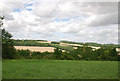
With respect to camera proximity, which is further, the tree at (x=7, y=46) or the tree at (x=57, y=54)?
the tree at (x=57, y=54)

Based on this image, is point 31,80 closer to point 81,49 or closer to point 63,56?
point 63,56

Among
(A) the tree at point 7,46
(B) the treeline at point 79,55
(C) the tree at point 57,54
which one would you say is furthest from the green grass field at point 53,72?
(C) the tree at point 57,54

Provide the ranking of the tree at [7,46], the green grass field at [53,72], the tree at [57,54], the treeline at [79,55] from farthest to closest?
the tree at [57,54] → the treeline at [79,55] → the tree at [7,46] → the green grass field at [53,72]

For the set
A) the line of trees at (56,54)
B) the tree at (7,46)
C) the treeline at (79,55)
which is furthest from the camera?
the treeline at (79,55)

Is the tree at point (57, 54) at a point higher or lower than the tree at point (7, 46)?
lower

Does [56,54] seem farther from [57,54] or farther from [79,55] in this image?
[79,55]

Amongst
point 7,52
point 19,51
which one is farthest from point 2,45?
point 19,51

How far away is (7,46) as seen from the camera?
89.7 feet

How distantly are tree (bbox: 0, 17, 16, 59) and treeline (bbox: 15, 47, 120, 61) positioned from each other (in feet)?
5.40

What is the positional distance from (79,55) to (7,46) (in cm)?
1471

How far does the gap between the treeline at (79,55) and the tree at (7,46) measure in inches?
64.8

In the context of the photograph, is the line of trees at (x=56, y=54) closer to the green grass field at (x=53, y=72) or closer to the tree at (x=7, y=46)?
the tree at (x=7, y=46)

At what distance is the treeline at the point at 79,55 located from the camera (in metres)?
30.1

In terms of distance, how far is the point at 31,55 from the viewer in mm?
30359
